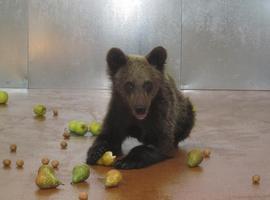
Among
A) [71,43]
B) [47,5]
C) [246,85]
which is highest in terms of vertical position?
[47,5]

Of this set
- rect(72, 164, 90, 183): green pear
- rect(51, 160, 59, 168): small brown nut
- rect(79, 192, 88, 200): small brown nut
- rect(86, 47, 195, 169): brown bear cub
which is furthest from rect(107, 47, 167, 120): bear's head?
rect(79, 192, 88, 200): small brown nut

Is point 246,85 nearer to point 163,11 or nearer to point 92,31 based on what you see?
point 163,11

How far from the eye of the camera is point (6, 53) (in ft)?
32.6

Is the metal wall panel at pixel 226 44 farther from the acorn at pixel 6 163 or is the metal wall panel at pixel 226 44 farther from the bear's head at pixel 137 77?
the acorn at pixel 6 163

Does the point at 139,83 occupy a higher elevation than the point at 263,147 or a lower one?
higher

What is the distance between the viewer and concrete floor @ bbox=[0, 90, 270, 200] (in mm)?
3254

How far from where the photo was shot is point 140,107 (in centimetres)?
403

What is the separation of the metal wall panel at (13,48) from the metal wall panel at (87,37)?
0.63 ft

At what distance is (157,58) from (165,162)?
0.80 metres

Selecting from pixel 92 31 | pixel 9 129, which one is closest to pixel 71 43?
pixel 92 31

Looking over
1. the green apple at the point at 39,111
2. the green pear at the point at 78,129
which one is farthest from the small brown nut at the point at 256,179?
the green apple at the point at 39,111

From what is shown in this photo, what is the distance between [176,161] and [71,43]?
20.7ft

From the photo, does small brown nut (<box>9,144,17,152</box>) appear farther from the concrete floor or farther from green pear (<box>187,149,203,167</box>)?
green pear (<box>187,149,203,167</box>)

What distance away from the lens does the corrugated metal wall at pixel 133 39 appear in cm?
995
